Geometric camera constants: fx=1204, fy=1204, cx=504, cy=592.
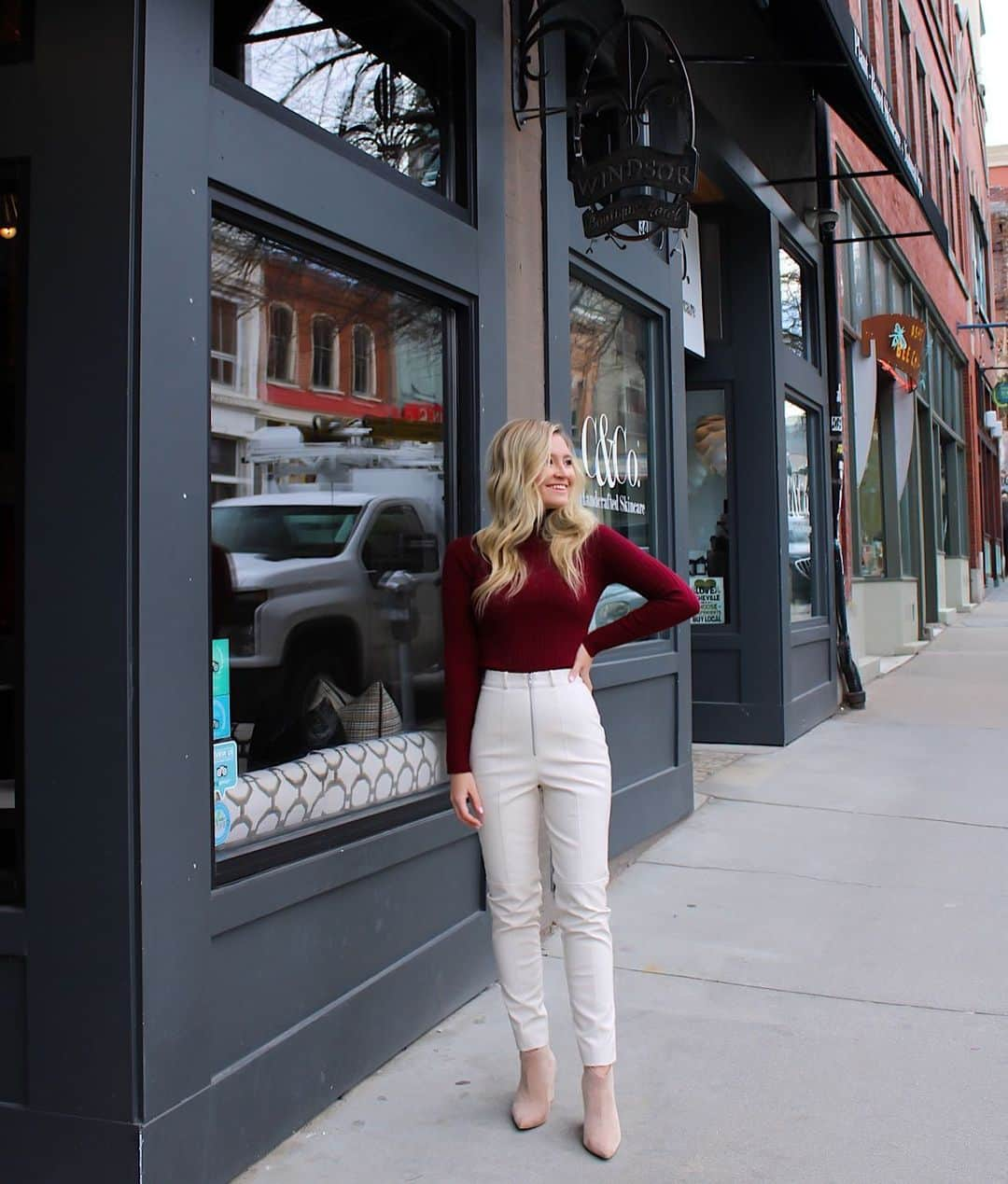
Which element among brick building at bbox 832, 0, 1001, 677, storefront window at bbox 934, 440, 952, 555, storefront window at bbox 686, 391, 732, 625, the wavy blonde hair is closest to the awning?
brick building at bbox 832, 0, 1001, 677

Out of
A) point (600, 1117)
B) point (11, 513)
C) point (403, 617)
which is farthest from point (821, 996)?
point (11, 513)

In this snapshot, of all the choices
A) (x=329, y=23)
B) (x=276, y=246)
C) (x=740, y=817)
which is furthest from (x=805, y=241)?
(x=276, y=246)

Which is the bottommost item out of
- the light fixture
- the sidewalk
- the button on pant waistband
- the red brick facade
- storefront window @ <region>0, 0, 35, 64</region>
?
the sidewalk

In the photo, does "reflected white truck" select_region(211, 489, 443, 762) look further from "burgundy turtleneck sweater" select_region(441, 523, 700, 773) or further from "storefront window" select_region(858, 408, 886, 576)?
"storefront window" select_region(858, 408, 886, 576)

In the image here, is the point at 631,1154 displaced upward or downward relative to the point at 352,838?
downward

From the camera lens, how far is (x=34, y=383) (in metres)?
2.87

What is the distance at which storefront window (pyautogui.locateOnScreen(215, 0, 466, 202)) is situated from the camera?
12.1ft

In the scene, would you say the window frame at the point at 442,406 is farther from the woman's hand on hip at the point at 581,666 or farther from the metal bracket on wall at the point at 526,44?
the metal bracket on wall at the point at 526,44

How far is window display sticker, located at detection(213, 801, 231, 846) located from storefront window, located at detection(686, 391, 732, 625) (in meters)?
6.46

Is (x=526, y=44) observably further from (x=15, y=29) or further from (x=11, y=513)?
(x=11, y=513)

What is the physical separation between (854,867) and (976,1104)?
2.51 m

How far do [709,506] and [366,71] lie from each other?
18.8 feet

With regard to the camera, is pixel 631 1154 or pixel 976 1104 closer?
pixel 631 1154

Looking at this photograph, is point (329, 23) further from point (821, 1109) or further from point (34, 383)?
point (821, 1109)
